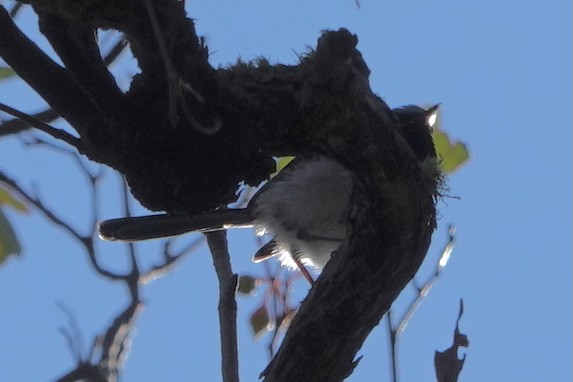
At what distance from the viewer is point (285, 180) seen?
9.71 feet

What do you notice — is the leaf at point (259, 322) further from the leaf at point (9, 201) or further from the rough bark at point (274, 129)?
the rough bark at point (274, 129)

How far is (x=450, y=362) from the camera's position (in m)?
1.13

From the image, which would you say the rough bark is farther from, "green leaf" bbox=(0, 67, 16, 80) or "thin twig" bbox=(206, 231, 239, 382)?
"green leaf" bbox=(0, 67, 16, 80)

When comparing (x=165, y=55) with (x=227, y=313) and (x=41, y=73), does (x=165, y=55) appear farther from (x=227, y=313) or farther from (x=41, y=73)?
(x=227, y=313)

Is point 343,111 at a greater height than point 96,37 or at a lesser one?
lesser

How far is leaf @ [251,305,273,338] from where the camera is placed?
240 centimetres

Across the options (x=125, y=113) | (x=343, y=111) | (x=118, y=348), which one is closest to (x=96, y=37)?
(x=125, y=113)

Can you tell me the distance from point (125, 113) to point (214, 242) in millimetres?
414

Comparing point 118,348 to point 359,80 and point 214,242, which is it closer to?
point 214,242

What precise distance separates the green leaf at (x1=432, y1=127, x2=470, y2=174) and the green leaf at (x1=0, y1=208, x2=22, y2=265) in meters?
0.98

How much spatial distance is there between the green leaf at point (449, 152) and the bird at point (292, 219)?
0.78 ft

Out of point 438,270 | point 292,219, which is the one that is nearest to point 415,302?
point 438,270

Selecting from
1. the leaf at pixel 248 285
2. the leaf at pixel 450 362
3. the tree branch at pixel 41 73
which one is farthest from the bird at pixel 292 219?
the leaf at pixel 450 362

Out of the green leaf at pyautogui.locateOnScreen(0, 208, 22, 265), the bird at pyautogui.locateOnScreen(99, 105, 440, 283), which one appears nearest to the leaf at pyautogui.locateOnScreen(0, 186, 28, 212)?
the green leaf at pyautogui.locateOnScreen(0, 208, 22, 265)
